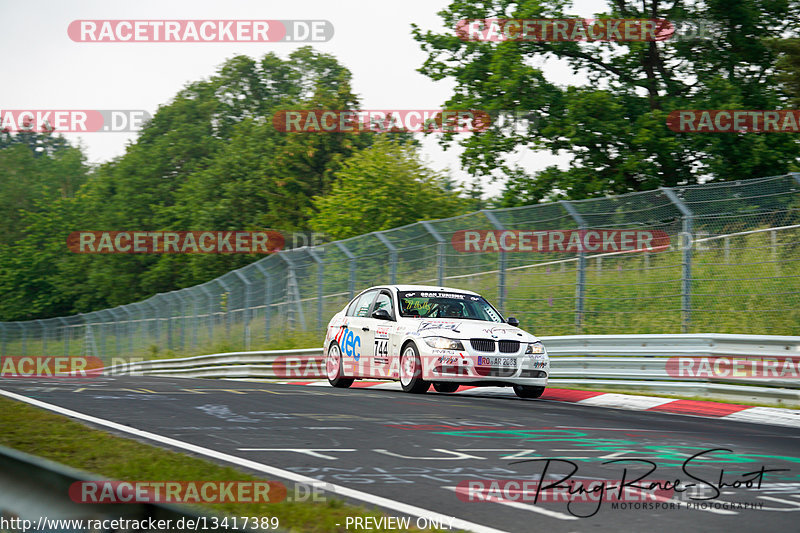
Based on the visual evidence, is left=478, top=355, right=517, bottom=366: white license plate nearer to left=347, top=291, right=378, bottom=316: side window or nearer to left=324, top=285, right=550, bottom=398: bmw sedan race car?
left=324, top=285, right=550, bottom=398: bmw sedan race car

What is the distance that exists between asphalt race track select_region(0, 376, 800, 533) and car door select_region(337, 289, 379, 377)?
2.23 m

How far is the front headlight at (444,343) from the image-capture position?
12.6 m

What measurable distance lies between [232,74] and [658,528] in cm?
8157

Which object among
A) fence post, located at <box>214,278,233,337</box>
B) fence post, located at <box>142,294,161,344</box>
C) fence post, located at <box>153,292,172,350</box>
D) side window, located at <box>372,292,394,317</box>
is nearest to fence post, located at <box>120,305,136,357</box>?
fence post, located at <box>142,294,161,344</box>

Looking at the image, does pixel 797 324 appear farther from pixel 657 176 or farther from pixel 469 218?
pixel 657 176

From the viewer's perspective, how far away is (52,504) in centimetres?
344

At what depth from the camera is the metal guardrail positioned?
122 inches

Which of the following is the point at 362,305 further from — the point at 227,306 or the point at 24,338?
the point at 24,338

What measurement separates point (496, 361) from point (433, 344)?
84cm

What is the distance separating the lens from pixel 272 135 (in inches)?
2613

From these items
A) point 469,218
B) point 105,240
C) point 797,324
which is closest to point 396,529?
point 797,324

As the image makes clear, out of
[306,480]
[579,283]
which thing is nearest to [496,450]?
[306,480]

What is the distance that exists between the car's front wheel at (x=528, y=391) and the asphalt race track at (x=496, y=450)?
1152 millimetres

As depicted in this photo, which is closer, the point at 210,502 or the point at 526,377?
the point at 210,502
